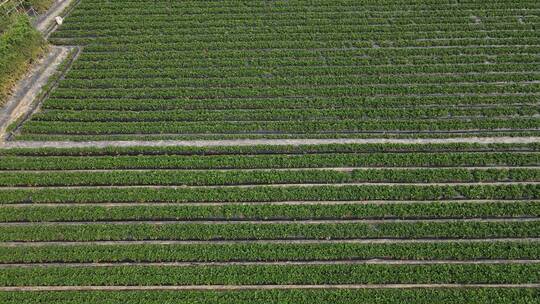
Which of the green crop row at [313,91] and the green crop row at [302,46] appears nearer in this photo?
the green crop row at [313,91]

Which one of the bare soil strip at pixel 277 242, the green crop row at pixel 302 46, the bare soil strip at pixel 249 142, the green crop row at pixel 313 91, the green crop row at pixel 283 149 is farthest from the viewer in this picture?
the green crop row at pixel 302 46

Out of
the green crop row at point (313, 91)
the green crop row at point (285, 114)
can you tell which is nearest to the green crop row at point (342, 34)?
the green crop row at point (313, 91)

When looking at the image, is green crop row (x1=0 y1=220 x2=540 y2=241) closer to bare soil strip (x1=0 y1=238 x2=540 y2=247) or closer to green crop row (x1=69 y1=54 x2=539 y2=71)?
bare soil strip (x1=0 y1=238 x2=540 y2=247)

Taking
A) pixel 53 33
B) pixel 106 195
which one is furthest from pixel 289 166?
pixel 53 33

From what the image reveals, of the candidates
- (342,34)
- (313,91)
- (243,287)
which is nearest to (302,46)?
(342,34)

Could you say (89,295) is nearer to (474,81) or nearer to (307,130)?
(307,130)

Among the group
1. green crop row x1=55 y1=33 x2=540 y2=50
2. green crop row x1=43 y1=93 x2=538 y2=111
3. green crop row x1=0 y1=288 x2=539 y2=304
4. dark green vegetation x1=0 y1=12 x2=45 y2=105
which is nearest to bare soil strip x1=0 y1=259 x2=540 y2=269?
green crop row x1=0 y1=288 x2=539 y2=304

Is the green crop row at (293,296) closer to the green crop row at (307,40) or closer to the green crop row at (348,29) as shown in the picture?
the green crop row at (307,40)
